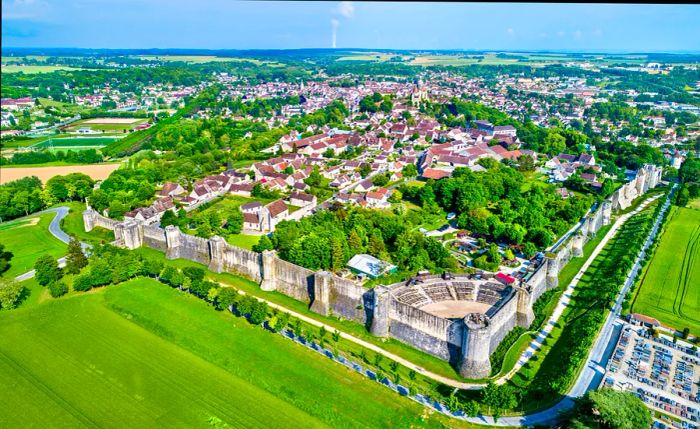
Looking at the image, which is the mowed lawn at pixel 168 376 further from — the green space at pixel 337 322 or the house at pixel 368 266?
the house at pixel 368 266

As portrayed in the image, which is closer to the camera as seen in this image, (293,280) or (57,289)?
(57,289)

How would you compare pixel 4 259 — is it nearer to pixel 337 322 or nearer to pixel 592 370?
pixel 337 322

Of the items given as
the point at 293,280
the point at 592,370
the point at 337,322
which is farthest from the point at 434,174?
the point at 592,370

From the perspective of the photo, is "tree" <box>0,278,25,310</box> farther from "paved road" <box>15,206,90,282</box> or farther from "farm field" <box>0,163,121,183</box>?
"farm field" <box>0,163,121,183</box>

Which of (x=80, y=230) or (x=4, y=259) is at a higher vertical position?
(x=4, y=259)

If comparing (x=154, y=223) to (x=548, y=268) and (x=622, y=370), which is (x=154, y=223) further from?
(x=622, y=370)

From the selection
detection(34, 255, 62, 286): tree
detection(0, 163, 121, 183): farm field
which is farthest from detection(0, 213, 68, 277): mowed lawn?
detection(0, 163, 121, 183): farm field
